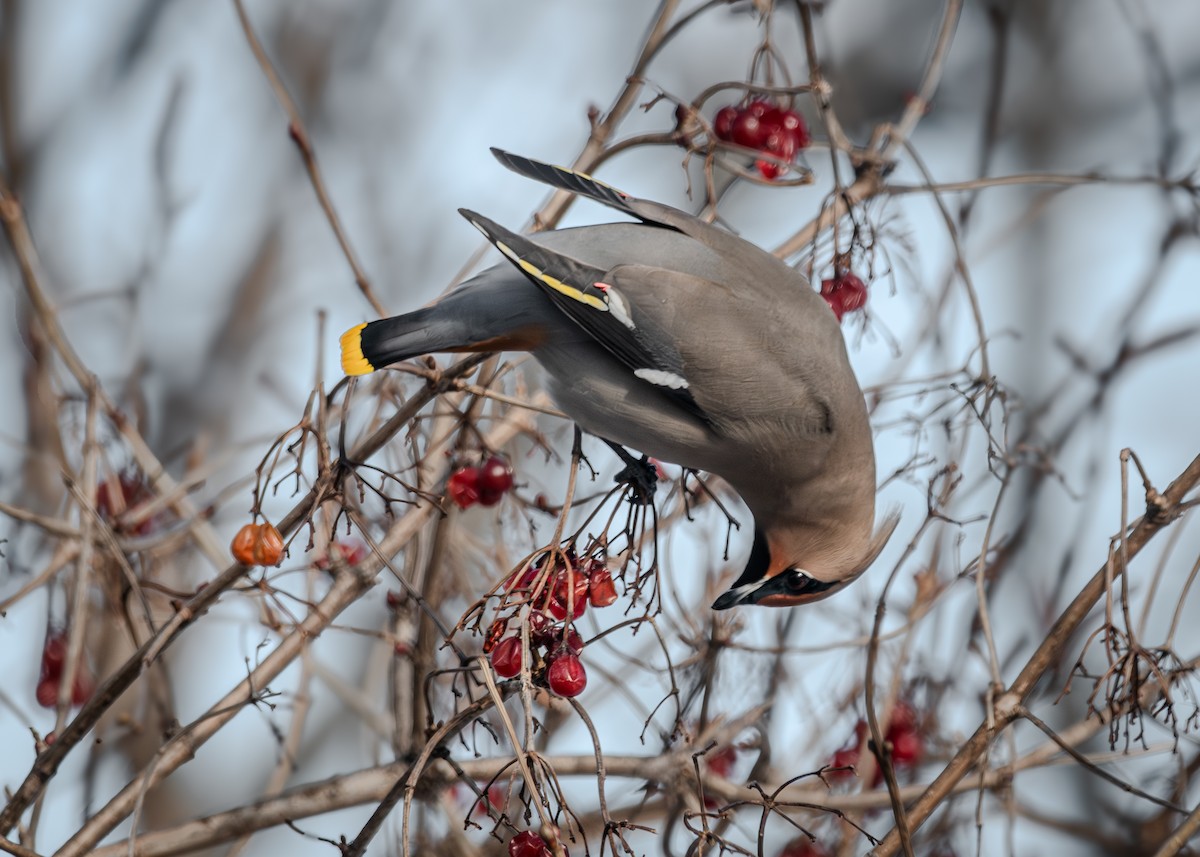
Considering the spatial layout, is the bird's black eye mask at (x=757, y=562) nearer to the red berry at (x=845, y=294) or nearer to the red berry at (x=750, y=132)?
the red berry at (x=845, y=294)

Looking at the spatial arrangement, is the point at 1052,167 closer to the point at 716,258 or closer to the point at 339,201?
the point at 339,201

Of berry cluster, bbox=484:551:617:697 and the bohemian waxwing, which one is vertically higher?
the bohemian waxwing

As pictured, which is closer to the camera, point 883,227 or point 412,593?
point 412,593

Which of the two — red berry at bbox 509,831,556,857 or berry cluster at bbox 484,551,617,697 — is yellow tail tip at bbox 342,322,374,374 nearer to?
berry cluster at bbox 484,551,617,697

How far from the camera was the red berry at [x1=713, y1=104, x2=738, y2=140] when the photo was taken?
3346 mm

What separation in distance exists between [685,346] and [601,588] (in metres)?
0.70

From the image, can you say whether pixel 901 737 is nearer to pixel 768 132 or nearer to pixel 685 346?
pixel 685 346

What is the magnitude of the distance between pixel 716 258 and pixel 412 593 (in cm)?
117

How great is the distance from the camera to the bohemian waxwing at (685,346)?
3092 mm

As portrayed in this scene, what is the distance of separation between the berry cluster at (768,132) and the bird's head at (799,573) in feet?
3.05

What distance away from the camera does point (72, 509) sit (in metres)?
3.62

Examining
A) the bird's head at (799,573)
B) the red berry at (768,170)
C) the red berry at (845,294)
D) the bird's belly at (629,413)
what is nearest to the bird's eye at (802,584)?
the bird's head at (799,573)

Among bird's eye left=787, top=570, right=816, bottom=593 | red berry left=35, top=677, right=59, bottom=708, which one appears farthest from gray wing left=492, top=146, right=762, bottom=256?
red berry left=35, top=677, right=59, bottom=708

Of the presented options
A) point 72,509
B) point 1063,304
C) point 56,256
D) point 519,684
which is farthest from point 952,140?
point 519,684
